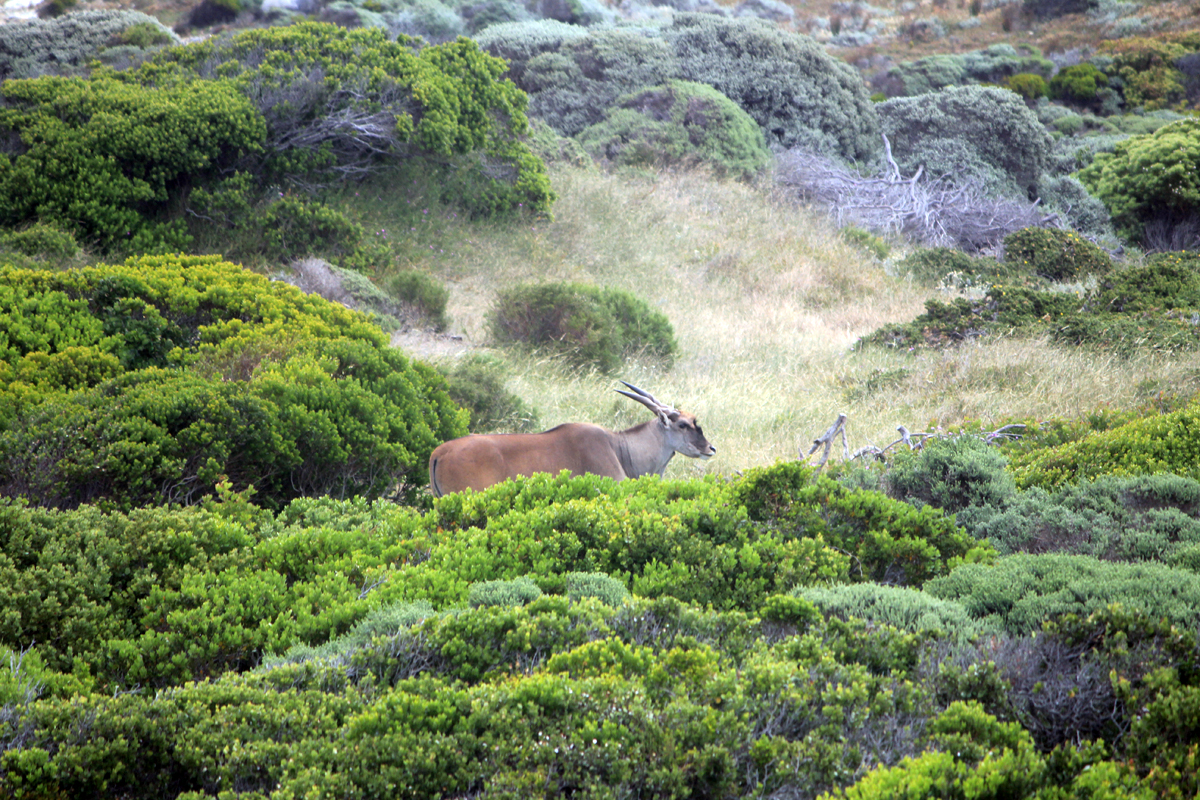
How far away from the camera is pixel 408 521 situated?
16.3 feet

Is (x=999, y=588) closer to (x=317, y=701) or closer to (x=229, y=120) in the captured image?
(x=317, y=701)

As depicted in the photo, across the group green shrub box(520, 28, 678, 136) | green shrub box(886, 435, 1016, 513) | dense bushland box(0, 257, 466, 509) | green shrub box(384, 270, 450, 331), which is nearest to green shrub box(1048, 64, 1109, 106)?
green shrub box(520, 28, 678, 136)

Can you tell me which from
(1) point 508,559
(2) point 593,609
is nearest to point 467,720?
(2) point 593,609

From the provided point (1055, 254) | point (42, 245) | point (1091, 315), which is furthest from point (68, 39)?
point (1091, 315)

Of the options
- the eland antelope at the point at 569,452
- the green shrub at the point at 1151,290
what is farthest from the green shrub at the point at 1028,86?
the eland antelope at the point at 569,452

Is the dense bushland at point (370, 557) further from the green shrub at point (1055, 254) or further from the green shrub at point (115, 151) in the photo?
the green shrub at point (1055, 254)

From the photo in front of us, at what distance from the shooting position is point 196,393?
5.76 metres

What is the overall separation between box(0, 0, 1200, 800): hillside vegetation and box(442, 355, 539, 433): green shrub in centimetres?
4

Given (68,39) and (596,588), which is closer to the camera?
(596,588)

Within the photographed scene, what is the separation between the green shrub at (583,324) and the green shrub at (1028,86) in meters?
24.8

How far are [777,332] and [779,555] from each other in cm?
859

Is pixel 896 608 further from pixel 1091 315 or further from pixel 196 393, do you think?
pixel 1091 315

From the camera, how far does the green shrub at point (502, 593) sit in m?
3.87

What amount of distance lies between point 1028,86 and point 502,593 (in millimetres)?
32776
